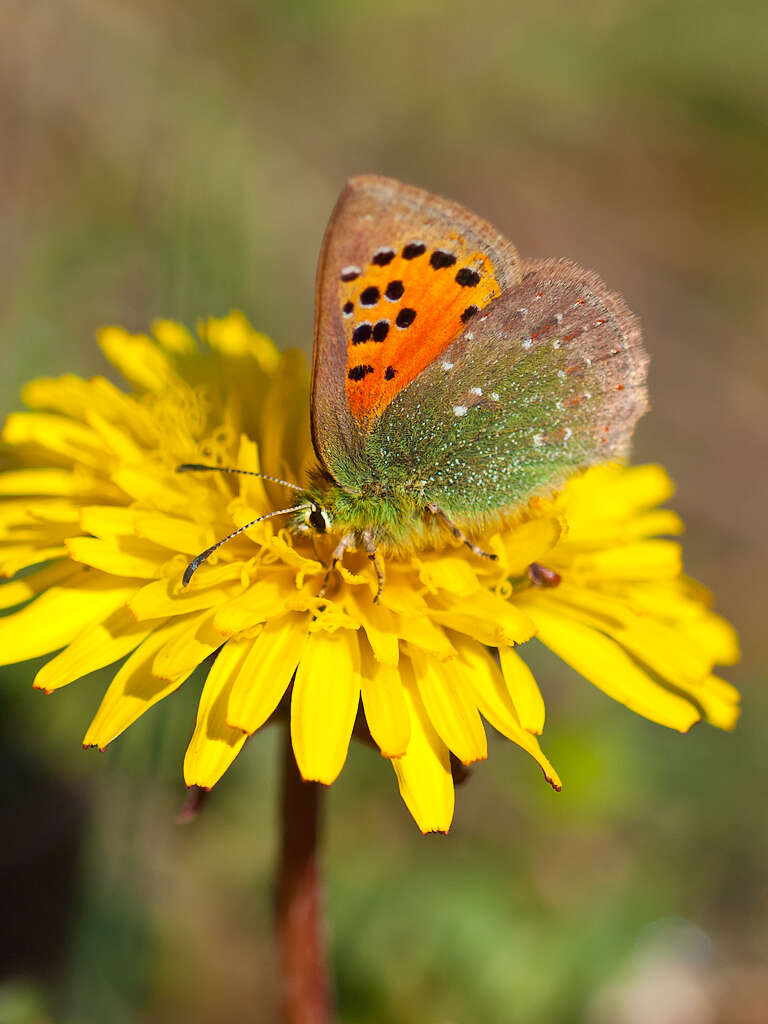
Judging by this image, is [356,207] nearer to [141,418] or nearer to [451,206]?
[451,206]

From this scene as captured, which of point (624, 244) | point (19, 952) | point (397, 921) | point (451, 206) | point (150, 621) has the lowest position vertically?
point (397, 921)

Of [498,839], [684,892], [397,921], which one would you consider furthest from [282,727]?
[684,892]

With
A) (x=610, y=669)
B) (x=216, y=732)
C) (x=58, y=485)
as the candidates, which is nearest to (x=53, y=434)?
(x=58, y=485)

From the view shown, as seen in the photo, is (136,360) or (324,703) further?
(136,360)

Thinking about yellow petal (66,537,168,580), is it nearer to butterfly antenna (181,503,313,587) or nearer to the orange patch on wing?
butterfly antenna (181,503,313,587)

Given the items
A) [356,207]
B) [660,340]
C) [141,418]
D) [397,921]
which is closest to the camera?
[356,207]

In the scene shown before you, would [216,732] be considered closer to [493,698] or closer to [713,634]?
[493,698]
